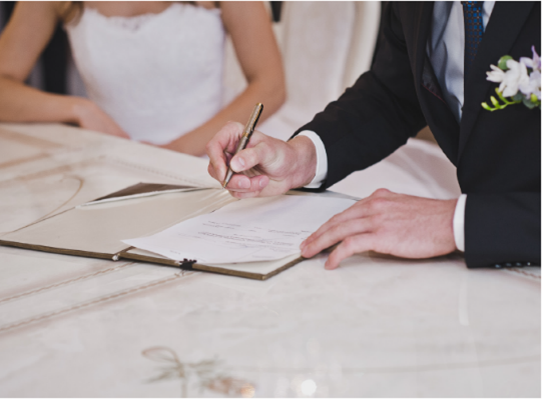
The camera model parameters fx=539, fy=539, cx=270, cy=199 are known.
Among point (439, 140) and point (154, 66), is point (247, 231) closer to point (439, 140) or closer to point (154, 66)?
point (439, 140)

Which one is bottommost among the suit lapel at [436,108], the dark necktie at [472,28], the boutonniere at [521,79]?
the suit lapel at [436,108]

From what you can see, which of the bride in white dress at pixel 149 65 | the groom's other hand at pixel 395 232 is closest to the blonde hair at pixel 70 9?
the bride in white dress at pixel 149 65

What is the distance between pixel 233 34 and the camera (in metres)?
2.24

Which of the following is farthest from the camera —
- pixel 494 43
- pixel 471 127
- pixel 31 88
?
pixel 31 88

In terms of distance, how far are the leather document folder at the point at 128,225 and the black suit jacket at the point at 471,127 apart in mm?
277

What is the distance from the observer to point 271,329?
0.61 meters

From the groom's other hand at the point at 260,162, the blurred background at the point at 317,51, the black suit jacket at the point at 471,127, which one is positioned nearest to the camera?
the black suit jacket at the point at 471,127

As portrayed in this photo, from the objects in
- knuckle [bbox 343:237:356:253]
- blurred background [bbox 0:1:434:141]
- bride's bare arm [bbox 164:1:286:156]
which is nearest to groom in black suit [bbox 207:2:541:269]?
knuckle [bbox 343:237:356:253]

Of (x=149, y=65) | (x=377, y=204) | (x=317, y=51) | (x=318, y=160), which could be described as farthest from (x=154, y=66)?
(x=377, y=204)

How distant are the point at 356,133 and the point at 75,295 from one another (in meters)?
A: 0.76

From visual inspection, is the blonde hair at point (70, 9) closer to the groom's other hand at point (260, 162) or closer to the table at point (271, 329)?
the groom's other hand at point (260, 162)

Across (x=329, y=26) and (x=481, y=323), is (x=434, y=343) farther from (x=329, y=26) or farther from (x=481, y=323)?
(x=329, y=26)

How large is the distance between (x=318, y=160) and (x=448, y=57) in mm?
346

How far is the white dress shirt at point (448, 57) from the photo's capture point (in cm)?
110
